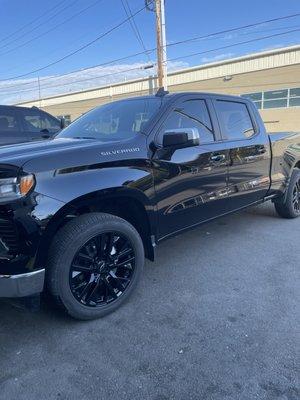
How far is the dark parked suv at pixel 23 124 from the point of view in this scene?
7445 mm

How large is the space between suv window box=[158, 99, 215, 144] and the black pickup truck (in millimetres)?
12

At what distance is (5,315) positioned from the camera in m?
3.01

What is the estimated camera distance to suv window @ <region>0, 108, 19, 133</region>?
745 centimetres

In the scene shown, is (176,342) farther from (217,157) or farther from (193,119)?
(193,119)

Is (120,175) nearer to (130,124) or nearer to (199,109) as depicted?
(130,124)

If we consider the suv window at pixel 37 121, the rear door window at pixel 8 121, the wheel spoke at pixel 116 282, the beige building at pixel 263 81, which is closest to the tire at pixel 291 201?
the wheel spoke at pixel 116 282

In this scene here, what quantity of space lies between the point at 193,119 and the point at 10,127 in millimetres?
5086

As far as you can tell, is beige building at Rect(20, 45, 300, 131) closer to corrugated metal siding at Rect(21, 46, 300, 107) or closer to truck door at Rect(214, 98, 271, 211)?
corrugated metal siding at Rect(21, 46, 300, 107)

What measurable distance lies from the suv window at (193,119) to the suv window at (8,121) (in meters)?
5.02

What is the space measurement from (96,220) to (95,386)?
3.72ft

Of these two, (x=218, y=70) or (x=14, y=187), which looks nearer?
(x=14, y=187)

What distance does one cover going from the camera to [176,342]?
103 inches

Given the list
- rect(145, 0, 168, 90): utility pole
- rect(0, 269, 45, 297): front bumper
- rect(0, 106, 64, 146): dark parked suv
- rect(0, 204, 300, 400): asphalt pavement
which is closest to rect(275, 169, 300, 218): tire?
rect(0, 204, 300, 400): asphalt pavement

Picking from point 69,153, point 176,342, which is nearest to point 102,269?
point 176,342
